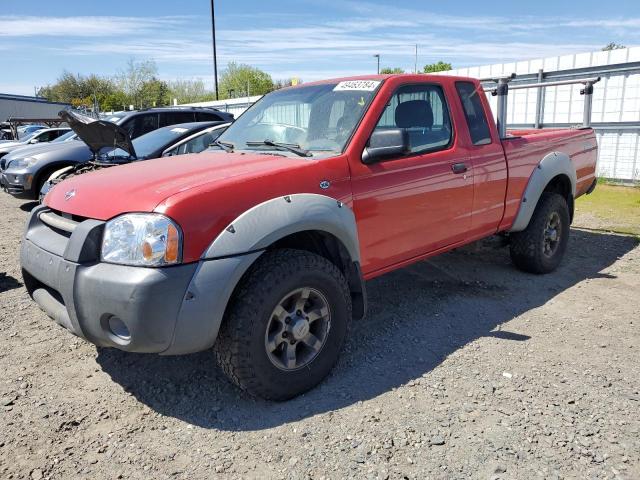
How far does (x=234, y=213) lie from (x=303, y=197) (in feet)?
1.47

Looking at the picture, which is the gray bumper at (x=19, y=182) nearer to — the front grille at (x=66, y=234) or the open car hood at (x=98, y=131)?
the open car hood at (x=98, y=131)

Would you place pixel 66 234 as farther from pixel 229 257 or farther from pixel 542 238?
pixel 542 238

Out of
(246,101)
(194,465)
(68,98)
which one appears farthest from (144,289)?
(68,98)

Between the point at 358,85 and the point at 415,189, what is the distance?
86 cm

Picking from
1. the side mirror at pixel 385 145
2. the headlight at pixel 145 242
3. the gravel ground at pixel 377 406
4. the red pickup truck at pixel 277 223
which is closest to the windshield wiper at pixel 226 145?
the red pickup truck at pixel 277 223

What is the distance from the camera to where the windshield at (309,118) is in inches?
135

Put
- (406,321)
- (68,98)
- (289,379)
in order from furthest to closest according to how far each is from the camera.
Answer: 1. (68,98)
2. (406,321)
3. (289,379)

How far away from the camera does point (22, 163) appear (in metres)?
8.70

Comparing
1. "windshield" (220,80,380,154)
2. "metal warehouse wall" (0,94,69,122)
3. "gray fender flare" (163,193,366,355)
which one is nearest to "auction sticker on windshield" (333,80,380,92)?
"windshield" (220,80,380,154)

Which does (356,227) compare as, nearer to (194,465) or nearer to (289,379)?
(289,379)

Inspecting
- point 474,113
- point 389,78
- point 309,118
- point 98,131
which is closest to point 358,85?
point 389,78

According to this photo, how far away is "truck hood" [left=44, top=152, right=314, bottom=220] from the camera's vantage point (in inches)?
103

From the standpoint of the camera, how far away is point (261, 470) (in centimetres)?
239

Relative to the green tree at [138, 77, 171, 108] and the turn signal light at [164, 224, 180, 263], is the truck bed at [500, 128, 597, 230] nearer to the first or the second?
the turn signal light at [164, 224, 180, 263]
